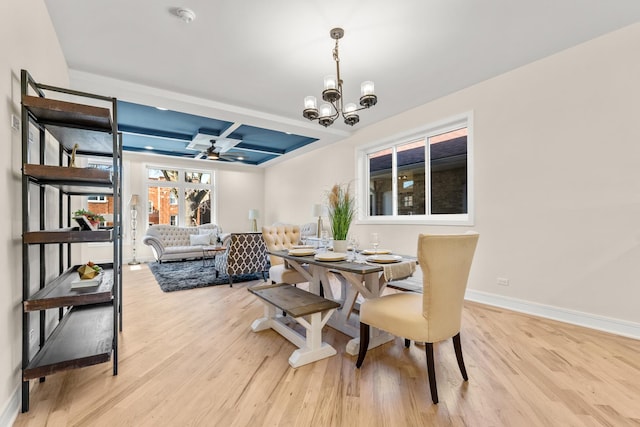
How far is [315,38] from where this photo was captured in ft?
8.63

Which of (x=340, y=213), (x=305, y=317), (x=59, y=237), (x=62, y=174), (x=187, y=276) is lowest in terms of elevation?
(x=187, y=276)

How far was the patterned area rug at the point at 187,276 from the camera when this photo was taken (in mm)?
4418

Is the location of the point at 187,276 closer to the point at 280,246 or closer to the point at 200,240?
the point at 200,240

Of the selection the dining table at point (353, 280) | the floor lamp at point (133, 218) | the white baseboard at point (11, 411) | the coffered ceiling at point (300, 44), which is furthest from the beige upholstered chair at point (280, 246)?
the floor lamp at point (133, 218)

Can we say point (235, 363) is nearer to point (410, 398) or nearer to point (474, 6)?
point (410, 398)

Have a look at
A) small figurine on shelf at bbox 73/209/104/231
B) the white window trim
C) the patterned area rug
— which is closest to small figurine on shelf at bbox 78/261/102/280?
small figurine on shelf at bbox 73/209/104/231

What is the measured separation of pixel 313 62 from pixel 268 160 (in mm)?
5273

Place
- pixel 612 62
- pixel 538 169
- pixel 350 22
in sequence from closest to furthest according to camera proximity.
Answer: pixel 350 22 < pixel 612 62 < pixel 538 169

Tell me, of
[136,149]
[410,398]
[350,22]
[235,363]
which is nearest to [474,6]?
[350,22]

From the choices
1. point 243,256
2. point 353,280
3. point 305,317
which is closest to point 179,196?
point 243,256

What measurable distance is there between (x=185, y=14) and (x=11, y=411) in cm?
283

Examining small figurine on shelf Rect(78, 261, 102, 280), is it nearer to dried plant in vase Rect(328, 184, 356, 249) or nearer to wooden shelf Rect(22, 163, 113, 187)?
wooden shelf Rect(22, 163, 113, 187)

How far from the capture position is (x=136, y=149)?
6.93 metres

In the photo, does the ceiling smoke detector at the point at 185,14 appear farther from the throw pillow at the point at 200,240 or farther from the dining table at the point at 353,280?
the throw pillow at the point at 200,240
